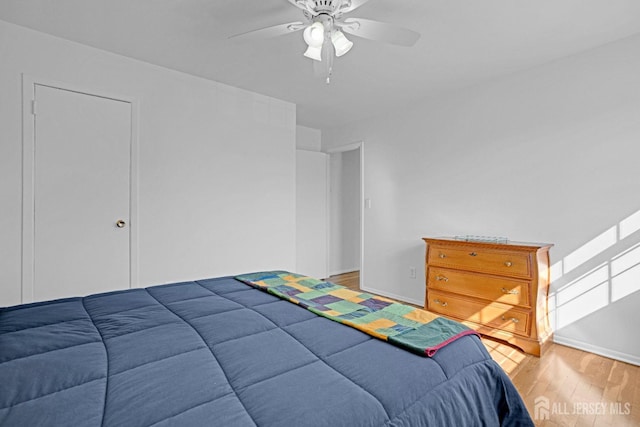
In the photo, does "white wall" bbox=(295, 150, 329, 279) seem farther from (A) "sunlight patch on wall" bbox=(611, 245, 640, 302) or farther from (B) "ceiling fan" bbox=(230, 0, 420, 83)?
(A) "sunlight patch on wall" bbox=(611, 245, 640, 302)

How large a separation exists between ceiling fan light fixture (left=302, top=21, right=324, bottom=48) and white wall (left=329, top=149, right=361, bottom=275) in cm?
358

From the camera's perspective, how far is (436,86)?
132 inches

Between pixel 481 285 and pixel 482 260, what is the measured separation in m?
0.23

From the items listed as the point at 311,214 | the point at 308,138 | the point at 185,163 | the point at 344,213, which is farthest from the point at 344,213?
the point at 185,163

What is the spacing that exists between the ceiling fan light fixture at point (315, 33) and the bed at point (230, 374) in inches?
59.9

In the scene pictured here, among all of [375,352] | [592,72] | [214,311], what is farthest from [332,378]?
[592,72]

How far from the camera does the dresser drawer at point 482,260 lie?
262cm

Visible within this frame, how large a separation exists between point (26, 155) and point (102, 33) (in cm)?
107

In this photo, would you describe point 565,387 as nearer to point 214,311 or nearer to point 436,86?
point 214,311

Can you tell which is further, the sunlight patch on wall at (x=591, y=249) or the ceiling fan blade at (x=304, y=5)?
the sunlight patch on wall at (x=591, y=249)

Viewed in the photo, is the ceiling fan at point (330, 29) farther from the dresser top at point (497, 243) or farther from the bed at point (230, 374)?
the dresser top at point (497, 243)

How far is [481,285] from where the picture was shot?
2.87 metres

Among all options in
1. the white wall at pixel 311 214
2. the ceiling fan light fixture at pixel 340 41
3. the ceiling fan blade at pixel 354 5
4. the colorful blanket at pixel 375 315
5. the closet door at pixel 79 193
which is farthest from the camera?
the white wall at pixel 311 214

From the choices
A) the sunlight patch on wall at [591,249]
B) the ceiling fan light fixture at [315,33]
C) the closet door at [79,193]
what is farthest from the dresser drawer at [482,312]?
the closet door at [79,193]
